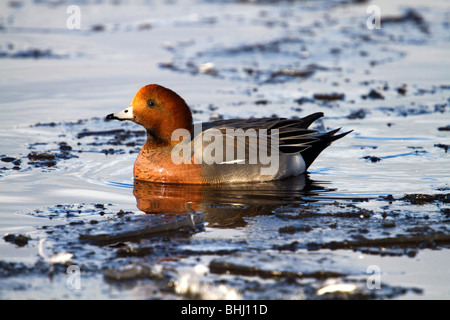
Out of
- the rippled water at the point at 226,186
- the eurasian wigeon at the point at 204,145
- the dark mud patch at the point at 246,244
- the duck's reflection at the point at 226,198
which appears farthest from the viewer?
the eurasian wigeon at the point at 204,145

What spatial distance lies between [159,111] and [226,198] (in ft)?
4.10

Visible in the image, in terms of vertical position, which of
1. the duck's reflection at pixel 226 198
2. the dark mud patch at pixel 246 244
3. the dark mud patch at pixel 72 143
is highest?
the dark mud patch at pixel 72 143

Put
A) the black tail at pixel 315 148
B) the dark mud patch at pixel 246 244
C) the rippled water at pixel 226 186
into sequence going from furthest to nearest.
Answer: the black tail at pixel 315 148 < the rippled water at pixel 226 186 < the dark mud patch at pixel 246 244

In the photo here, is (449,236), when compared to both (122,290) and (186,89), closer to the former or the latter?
(122,290)

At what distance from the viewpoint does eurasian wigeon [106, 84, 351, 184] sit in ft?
24.2

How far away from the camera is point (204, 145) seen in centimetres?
732

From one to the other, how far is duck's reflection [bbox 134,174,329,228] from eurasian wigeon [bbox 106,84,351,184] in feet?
0.37

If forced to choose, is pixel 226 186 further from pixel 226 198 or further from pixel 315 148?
pixel 315 148

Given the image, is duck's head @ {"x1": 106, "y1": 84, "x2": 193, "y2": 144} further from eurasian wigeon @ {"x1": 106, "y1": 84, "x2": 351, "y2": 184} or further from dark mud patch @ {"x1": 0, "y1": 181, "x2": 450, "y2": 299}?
dark mud patch @ {"x1": 0, "y1": 181, "x2": 450, "y2": 299}

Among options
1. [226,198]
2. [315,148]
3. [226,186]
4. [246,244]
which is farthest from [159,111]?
[246,244]

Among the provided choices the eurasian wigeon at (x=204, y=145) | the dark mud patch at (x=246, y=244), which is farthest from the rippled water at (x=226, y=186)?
the eurasian wigeon at (x=204, y=145)

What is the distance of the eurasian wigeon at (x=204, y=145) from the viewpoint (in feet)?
24.2

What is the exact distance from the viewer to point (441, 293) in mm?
4758

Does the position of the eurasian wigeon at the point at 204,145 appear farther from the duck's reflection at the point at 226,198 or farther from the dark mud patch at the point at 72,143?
the dark mud patch at the point at 72,143
